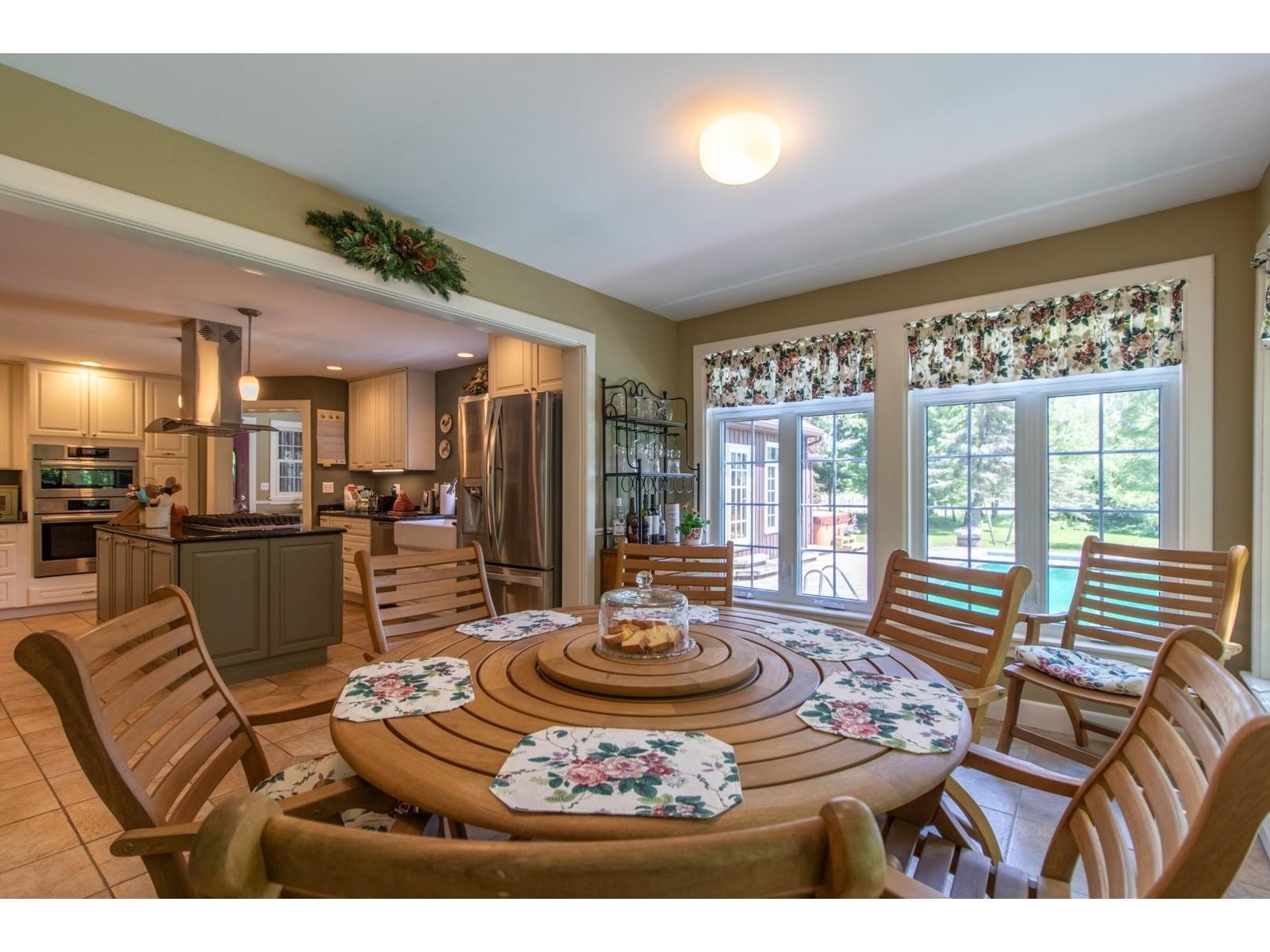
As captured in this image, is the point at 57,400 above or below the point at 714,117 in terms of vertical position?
below

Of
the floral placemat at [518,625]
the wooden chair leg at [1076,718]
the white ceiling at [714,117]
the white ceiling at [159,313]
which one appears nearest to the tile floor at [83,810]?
the wooden chair leg at [1076,718]

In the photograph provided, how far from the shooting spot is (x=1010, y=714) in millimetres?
2393

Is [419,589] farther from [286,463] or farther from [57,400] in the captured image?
[286,463]

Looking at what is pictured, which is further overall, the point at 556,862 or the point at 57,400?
the point at 57,400

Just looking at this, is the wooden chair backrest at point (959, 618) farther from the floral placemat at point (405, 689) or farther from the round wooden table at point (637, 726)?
the floral placemat at point (405, 689)

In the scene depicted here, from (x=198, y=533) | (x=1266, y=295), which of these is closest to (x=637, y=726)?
(x=1266, y=295)

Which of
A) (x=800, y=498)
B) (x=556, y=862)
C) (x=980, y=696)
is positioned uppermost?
(x=800, y=498)

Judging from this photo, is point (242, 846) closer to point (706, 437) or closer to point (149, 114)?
point (149, 114)

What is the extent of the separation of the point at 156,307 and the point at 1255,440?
20.0 feet

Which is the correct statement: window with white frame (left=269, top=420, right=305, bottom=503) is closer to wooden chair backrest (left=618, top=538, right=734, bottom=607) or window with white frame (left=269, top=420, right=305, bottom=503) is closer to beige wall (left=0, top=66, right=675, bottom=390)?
beige wall (left=0, top=66, right=675, bottom=390)

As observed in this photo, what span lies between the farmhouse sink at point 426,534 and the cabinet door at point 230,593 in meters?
1.39

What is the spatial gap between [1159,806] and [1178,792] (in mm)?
150

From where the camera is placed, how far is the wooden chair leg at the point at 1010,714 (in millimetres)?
2348

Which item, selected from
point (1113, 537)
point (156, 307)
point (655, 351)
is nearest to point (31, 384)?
point (156, 307)
